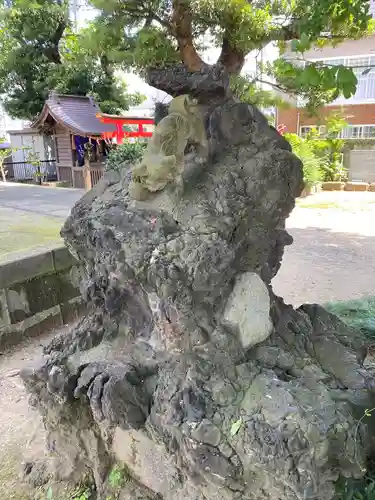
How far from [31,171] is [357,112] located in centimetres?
1181

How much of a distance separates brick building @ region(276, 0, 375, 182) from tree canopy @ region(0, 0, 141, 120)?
→ 603cm

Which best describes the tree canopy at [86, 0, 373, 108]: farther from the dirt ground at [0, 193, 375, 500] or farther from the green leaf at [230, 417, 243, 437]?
the green leaf at [230, 417, 243, 437]

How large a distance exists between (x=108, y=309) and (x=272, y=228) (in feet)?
2.47

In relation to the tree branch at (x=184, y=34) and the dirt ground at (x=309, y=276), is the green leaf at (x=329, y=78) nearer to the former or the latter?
the dirt ground at (x=309, y=276)

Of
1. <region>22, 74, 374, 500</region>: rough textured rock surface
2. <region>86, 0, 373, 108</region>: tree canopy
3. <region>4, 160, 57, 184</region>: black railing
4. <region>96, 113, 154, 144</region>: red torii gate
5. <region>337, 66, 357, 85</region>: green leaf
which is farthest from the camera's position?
<region>4, 160, 57, 184</region>: black railing

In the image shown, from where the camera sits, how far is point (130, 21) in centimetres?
751

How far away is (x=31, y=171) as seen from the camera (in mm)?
15688

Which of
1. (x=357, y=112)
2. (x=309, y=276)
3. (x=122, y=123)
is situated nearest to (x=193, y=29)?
(x=122, y=123)

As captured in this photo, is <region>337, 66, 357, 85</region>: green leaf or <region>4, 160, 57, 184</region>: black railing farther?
<region>4, 160, 57, 184</region>: black railing

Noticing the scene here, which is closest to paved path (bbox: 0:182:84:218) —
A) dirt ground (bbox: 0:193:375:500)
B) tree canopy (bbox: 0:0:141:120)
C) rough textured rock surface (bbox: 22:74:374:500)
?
dirt ground (bbox: 0:193:375:500)

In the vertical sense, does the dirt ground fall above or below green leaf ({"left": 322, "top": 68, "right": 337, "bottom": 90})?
below

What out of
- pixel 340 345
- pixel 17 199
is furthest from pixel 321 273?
pixel 17 199

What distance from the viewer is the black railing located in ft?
48.5

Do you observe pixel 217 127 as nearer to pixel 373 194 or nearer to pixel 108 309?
pixel 108 309
